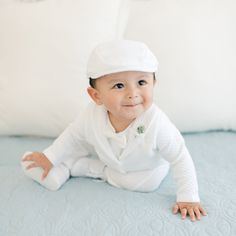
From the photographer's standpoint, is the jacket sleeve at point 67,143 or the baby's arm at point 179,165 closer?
the baby's arm at point 179,165

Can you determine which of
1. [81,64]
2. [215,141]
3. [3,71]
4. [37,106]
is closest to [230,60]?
[215,141]

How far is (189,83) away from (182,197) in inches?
18.4

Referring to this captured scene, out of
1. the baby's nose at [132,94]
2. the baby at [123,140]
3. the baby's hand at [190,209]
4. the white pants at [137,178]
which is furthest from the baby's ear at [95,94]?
the baby's hand at [190,209]

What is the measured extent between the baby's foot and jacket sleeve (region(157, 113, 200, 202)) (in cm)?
30

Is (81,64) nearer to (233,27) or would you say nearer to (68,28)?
(68,28)

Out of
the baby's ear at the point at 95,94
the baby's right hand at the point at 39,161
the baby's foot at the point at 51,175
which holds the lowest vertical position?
the baby's foot at the point at 51,175

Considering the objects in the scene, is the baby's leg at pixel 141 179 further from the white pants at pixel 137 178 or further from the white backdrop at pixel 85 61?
the white backdrop at pixel 85 61

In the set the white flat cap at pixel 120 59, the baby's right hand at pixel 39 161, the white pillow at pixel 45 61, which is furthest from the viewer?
the white pillow at pixel 45 61

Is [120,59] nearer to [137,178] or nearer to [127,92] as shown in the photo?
[127,92]

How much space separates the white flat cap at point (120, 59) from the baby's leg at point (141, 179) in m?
0.30

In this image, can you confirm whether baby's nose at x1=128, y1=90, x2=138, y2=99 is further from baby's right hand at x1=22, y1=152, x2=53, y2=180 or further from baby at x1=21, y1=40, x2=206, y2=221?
baby's right hand at x1=22, y1=152, x2=53, y2=180

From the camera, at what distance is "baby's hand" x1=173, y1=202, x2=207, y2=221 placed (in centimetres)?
95

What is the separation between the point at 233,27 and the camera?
1.36m

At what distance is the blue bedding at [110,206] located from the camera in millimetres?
918
